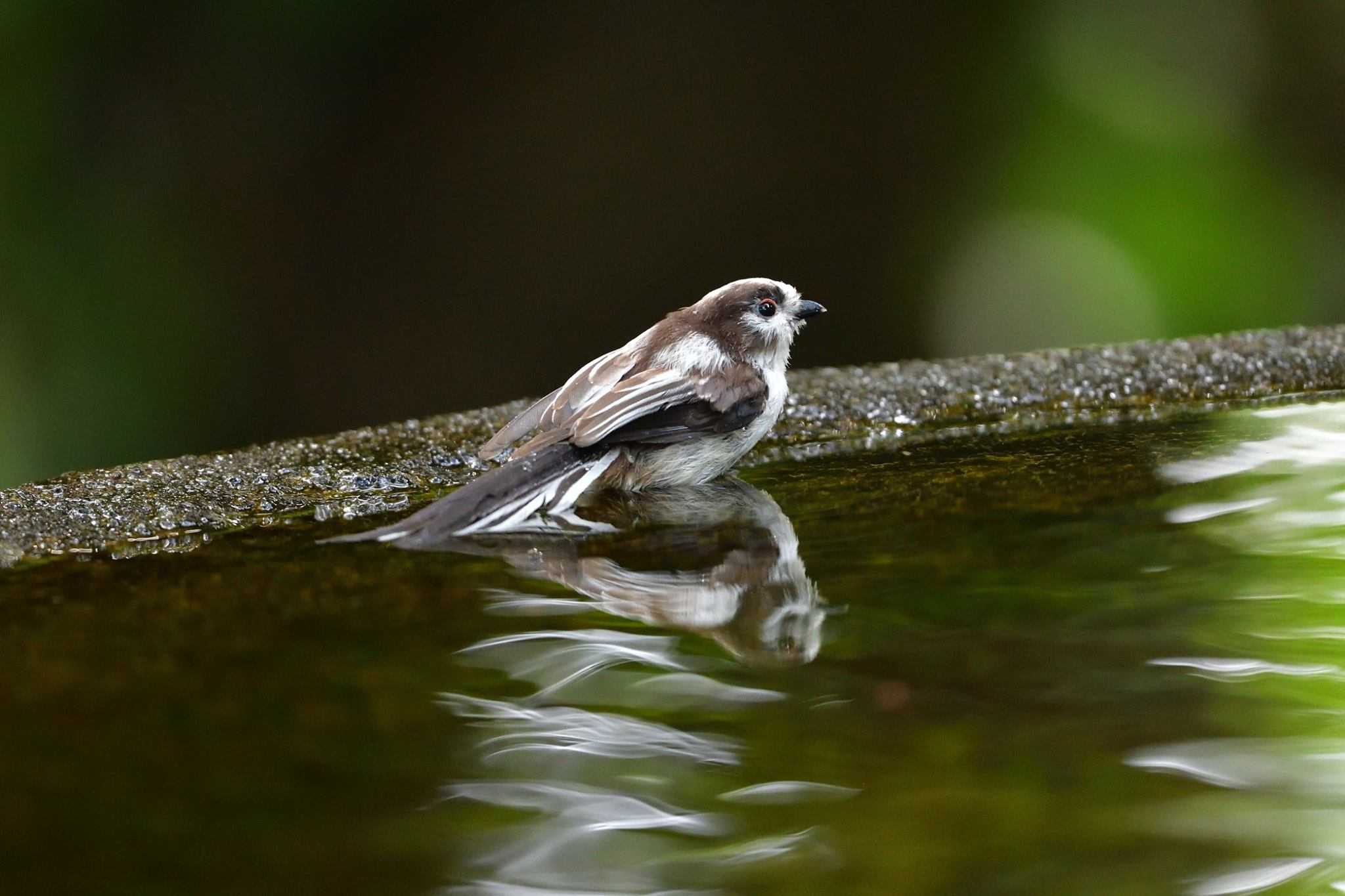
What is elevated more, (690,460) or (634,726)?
(690,460)

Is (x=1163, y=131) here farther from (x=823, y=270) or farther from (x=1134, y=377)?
(x=1134, y=377)

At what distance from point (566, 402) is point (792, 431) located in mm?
544

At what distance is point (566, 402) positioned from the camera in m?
2.90

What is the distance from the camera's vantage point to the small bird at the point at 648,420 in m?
2.38

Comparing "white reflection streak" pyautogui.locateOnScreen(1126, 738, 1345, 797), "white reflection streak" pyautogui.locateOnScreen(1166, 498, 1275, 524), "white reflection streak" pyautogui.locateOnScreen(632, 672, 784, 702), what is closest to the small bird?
"white reflection streak" pyautogui.locateOnScreen(632, 672, 784, 702)

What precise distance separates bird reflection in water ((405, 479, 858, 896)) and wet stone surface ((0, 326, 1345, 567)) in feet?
1.63

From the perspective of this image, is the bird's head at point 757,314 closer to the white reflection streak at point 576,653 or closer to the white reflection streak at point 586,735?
the white reflection streak at point 576,653

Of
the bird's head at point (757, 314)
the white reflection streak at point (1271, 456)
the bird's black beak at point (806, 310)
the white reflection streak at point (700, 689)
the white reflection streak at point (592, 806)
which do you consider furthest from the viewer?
the bird's black beak at point (806, 310)

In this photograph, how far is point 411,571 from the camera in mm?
2072

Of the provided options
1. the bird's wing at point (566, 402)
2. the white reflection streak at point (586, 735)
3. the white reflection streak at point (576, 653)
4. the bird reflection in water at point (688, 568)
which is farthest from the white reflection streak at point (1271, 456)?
the white reflection streak at point (586, 735)

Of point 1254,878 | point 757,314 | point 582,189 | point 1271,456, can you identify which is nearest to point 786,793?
point 1254,878

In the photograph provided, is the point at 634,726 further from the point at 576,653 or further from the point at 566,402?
the point at 566,402

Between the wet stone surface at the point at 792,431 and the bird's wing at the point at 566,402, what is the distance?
4.5 inches

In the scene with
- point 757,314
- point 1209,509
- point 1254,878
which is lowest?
point 1254,878
